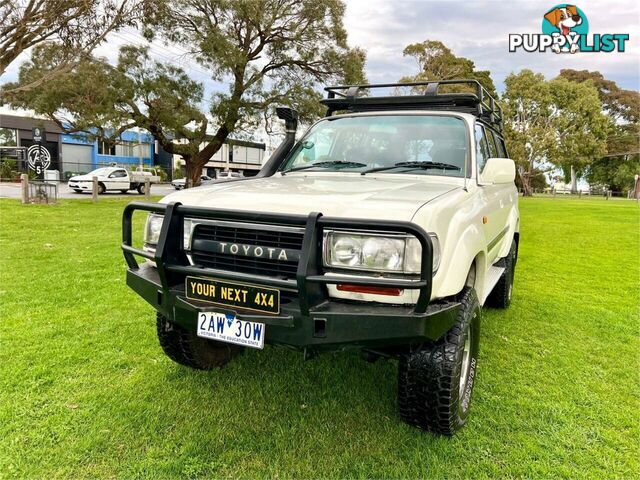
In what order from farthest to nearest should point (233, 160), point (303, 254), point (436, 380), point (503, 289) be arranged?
point (233, 160) < point (503, 289) < point (436, 380) < point (303, 254)

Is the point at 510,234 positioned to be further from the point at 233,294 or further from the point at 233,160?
the point at 233,160

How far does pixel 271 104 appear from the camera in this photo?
66.2ft

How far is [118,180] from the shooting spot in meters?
24.6

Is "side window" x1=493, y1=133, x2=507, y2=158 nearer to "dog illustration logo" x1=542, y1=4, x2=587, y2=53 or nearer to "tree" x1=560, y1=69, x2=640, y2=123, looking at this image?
"dog illustration logo" x1=542, y1=4, x2=587, y2=53

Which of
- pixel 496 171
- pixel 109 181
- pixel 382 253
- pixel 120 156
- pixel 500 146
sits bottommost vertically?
pixel 382 253

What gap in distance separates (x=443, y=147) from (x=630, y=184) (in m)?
56.3

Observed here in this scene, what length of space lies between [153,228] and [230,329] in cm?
85

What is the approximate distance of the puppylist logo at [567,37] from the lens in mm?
10789

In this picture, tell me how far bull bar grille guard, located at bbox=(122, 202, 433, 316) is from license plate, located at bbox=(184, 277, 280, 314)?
0.05 m

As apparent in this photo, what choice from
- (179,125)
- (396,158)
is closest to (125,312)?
(396,158)

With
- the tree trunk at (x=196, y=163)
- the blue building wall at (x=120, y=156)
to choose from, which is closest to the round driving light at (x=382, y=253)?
the tree trunk at (x=196, y=163)

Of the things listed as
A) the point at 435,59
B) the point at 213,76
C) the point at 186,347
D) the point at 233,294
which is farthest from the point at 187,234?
the point at 435,59

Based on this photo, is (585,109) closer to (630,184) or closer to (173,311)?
(630,184)

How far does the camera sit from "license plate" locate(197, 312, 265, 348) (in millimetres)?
2236
